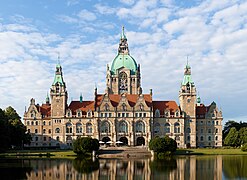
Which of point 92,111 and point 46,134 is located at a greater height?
point 92,111

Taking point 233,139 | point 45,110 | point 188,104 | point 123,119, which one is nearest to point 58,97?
point 45,110

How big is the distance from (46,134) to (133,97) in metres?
26.2

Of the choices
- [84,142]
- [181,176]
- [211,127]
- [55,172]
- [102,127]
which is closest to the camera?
[181,176]

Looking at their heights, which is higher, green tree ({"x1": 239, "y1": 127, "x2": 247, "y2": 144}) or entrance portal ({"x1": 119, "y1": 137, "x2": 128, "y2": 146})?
green tree ({"x1": 239, "y1": 127, "x2": 247, "y2": 144})

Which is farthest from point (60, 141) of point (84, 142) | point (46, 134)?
point (84, 142)

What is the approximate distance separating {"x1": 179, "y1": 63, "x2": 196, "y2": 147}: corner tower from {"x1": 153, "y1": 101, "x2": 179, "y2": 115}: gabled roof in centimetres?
231

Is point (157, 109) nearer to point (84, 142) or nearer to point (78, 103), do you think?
point (78, 103)

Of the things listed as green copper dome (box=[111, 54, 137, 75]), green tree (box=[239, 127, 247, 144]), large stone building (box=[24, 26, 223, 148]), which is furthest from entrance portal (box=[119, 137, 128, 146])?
green tree (box=[239, 127, 247, 144])

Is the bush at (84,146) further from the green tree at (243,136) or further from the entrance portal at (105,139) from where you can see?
the green tree at (243,136)

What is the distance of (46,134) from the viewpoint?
342ft

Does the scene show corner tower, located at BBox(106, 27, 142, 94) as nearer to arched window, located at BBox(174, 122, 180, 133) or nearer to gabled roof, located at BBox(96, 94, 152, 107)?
gabled roof, located at BBox(96, 94, 152, 107)

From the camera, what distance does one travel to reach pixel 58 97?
105 m

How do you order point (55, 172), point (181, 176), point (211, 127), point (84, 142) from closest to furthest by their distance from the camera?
1. point (181, 176)
2. point (55, 172)
3. point (84, 142)
4. point (211, 127)

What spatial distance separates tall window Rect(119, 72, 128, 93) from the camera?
11419 centimetres
